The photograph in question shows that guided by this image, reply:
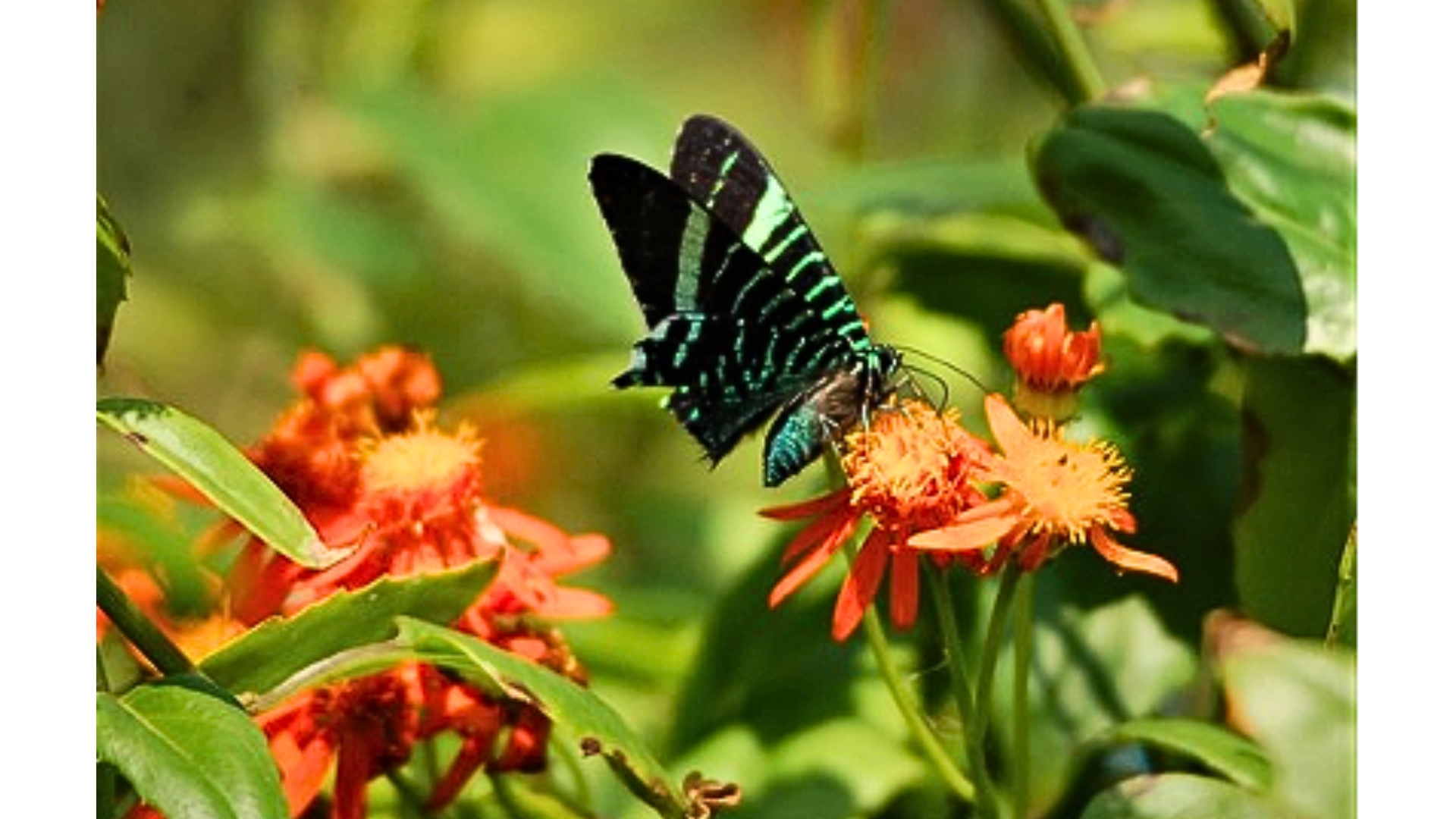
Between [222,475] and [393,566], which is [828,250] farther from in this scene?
[222,475]

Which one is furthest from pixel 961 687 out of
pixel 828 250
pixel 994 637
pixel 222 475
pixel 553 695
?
pixel 828 250

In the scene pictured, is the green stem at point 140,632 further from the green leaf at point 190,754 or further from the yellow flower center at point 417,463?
the yellow flower center at point 417,463

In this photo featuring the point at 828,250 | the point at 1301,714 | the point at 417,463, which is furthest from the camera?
the point at 828,250

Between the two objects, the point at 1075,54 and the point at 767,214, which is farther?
the point at 1075,54

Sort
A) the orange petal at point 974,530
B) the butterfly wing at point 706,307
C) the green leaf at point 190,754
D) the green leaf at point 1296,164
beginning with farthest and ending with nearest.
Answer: the green leaf at point 1296,164
the butterfly wing at point 706,307
the orange petal at point 974,530
the green leaf at point 190,754

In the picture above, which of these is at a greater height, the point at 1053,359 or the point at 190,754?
the point at 1053,359

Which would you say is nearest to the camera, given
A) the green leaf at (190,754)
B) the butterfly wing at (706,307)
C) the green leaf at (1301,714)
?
the green leaf at (1301,714)

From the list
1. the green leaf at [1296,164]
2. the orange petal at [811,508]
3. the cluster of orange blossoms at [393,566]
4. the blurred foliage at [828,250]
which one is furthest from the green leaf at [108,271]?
the green leaf at [1296,164]
